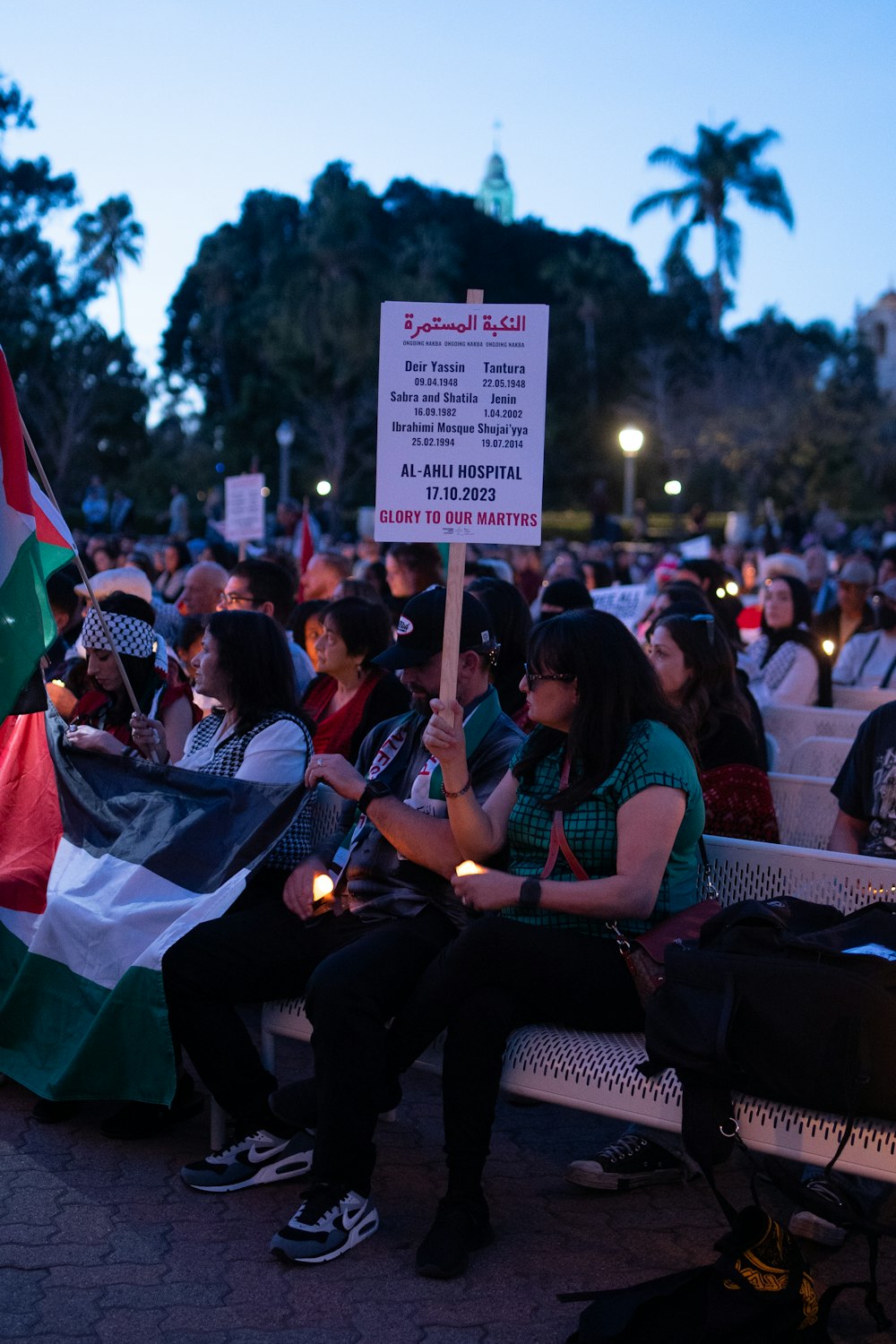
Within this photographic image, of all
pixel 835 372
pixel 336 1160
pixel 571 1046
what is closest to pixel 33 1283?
pixel 336 1160

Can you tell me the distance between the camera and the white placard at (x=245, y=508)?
43.4 ft

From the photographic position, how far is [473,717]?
14.8 ft

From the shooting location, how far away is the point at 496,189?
142 m

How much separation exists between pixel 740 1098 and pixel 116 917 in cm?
211

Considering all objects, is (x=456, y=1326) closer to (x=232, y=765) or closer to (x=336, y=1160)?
(x=336, y=1160)

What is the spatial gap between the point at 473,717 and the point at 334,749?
1612mm

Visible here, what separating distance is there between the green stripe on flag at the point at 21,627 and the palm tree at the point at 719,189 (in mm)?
57532

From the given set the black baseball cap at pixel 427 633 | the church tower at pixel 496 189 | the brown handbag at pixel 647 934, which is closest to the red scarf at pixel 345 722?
the black baseball cap at pixel 427 633

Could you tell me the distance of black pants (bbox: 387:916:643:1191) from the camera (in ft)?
12.8

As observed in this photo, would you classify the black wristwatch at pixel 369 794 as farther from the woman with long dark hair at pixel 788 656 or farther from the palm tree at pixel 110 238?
the palm tree at pixel 110 238

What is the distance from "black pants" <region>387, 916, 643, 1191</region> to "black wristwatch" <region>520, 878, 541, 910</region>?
65mm

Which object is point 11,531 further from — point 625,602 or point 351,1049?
point 625,602

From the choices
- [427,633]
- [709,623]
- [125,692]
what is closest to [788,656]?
[709,623]

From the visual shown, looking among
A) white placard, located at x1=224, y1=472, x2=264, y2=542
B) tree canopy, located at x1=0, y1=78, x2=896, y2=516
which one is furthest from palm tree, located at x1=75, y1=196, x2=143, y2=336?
white placard, located at x1=224, y1=472, x2=264, y2=542
